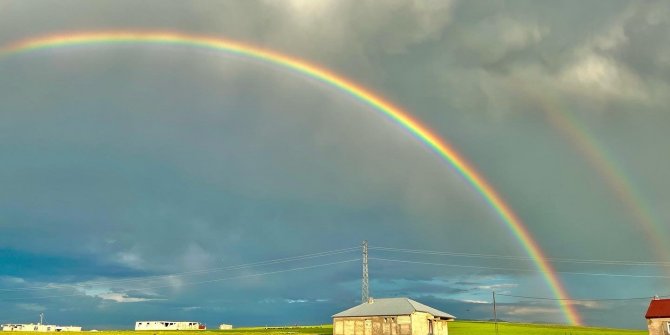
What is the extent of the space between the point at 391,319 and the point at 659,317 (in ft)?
134

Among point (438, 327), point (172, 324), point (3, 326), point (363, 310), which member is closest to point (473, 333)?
point (438, 327)

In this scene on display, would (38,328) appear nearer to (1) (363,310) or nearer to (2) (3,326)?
(2) (3,326)

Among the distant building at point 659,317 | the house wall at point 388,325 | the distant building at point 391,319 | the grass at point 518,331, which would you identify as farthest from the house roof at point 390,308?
the distant building at point 659,317

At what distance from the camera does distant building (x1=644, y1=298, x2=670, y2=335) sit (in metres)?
81.2

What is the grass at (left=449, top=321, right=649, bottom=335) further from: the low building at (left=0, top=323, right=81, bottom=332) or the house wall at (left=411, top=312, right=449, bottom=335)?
the low building at (left=0, top=323, right=81, bottom=332)

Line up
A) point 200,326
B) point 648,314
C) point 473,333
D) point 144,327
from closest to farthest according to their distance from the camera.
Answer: point 648,314 → point 473,333 → point 144,327 → point 200,326

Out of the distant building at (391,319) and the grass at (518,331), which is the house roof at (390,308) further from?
the grass at (518,331)

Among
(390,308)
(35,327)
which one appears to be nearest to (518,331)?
(390,308)

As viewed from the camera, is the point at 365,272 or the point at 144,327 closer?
the point at 365,272

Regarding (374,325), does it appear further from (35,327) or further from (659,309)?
(35,327)

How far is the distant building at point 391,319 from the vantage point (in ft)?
285

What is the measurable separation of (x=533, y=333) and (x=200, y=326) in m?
121

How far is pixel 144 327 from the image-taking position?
6875 inches

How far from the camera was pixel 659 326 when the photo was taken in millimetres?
81750
